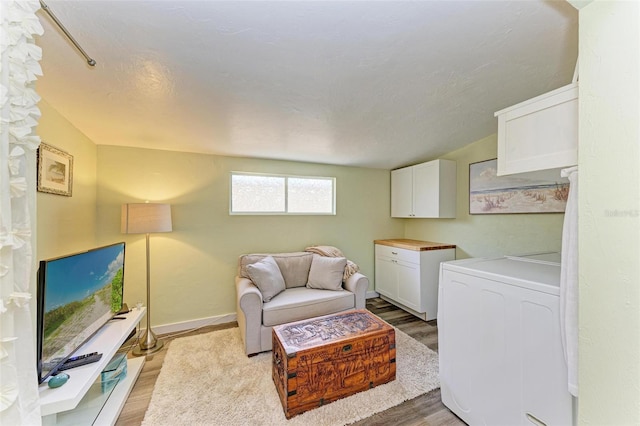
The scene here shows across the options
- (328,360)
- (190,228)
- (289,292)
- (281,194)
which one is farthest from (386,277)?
(190,228)

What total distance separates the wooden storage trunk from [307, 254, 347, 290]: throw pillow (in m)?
0.76

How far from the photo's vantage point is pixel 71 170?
6.63ft

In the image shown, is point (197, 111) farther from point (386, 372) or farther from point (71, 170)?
point (386, 372)

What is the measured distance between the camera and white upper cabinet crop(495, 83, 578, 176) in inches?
42.4

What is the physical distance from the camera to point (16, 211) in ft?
2.36

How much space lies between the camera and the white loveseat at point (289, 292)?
2297 mm

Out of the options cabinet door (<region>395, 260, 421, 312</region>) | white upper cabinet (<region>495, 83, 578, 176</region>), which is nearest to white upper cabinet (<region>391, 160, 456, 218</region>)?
cabinet door (<region>395, 260, 421, 312</region>)

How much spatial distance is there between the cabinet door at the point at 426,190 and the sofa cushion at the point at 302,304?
1.58 meters

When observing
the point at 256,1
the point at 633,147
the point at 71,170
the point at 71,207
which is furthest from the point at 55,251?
the point at 633,147

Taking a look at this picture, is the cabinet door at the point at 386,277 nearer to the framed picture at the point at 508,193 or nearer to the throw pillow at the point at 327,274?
the throw pillow at the point at 327,274

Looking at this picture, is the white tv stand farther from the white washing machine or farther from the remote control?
the white washing machine

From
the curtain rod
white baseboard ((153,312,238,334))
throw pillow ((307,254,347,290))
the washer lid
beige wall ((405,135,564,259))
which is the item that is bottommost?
white baseboard ((153,312,238,334))

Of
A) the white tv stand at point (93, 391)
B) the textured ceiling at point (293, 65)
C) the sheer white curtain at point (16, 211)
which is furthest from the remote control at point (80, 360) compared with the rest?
the textured ceiling at point (293, 65)

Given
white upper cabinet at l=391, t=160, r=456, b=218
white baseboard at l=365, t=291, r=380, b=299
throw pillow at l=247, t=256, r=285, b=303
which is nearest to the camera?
throw pillow at l=247, t=256, r=285, b=303
